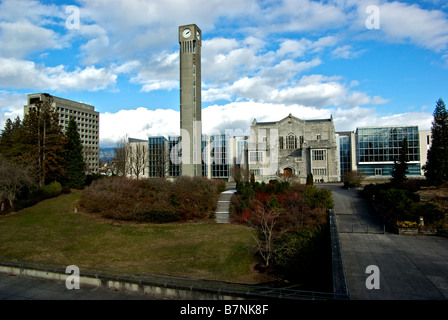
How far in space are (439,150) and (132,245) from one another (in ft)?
98.0

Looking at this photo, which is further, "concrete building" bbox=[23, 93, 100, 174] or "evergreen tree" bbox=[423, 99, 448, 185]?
"concrete building" bbox=[23, 93, 100, 174]

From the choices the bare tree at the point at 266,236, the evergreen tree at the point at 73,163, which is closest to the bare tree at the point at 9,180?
the evergreen tree at the point at 73,163

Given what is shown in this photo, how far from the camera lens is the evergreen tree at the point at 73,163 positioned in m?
37.9

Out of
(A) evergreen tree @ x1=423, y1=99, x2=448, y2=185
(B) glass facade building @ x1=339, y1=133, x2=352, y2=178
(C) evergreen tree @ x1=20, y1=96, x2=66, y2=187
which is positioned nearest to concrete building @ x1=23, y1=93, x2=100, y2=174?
(C) evergreen tree @ x1=20, y1=96, x2=66, y2=187

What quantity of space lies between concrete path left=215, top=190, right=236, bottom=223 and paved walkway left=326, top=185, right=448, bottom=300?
1144cm

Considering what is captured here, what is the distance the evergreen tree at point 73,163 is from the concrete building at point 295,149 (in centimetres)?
2835

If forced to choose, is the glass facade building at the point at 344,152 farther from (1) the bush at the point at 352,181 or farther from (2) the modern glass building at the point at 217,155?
(2) the modern glass building at the point at 217,155

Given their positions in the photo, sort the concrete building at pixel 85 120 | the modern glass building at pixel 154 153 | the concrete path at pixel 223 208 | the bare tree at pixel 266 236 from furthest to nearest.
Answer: the concrete building at pixel 85 120, the modern glass building at pixel 154 153, the concrete path at pixel 223 208, the bare tree at pixel 266 236

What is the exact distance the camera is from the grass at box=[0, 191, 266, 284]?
19.2m

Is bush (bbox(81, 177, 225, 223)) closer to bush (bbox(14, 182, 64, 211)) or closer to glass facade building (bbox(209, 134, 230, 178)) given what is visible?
bush (bbox(14, 182, 64, 211))

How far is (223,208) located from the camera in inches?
1268

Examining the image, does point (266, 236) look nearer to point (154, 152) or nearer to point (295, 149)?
point (295, 149)

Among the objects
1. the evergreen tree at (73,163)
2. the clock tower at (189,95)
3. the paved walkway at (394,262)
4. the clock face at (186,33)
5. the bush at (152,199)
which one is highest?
the clock face at (186,33)
